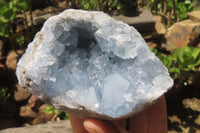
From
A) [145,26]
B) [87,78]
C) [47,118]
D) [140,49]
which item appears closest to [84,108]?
[87,78]

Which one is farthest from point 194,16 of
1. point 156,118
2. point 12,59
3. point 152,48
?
point 12,59

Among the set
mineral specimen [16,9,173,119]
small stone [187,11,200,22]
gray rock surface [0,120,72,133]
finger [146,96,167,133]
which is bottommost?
gray rock surface [0,120,72,133]

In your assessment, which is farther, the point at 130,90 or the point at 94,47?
the point at 94,47

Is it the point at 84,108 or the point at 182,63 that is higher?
the point at 84,108

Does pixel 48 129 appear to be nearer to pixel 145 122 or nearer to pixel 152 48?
pixel 145 122

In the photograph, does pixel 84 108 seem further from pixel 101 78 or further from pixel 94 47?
pixel 94 47

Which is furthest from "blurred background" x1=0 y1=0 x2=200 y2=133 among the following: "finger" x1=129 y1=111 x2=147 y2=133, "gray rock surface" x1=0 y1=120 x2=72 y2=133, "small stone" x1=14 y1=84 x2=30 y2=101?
"finger" x1=129 y1=111 x2=147 y2=133

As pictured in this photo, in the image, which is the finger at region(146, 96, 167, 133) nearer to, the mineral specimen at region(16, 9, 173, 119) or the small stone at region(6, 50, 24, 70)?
the mineral specimen at region(16, 9, 173, 119)
